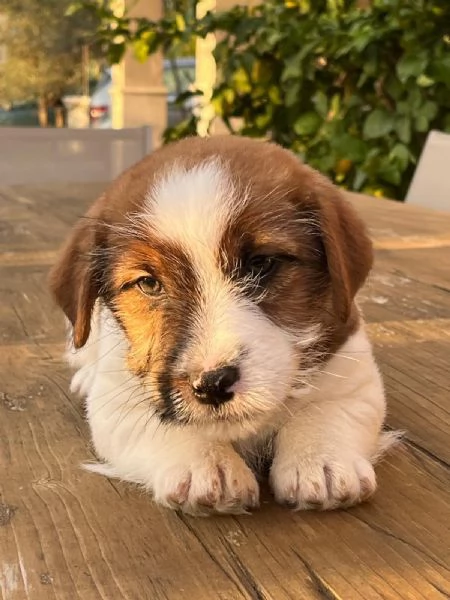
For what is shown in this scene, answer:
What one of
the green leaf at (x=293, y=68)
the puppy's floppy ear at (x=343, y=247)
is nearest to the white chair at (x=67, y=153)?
the green leaf at (x=293, y=68)

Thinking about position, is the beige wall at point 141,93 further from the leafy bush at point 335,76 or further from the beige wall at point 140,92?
the leafy bush at point 335,76

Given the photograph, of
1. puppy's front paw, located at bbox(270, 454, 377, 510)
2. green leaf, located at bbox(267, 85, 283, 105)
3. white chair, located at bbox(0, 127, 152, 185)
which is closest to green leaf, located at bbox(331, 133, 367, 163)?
green leaf, located at bbox(267, 85, 283, 105)

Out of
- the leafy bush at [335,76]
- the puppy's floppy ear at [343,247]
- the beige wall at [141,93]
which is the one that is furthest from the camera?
the beige wall at [141,93]

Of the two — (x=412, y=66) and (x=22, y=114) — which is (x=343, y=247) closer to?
(x=412, y=66)

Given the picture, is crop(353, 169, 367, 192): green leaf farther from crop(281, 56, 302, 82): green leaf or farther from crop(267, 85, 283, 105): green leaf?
crop(267, 85, 283, 105): green leaf

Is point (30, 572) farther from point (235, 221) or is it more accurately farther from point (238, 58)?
point (238, 58)

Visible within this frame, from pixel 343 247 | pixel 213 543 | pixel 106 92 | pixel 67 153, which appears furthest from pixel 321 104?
pixel 106 92
